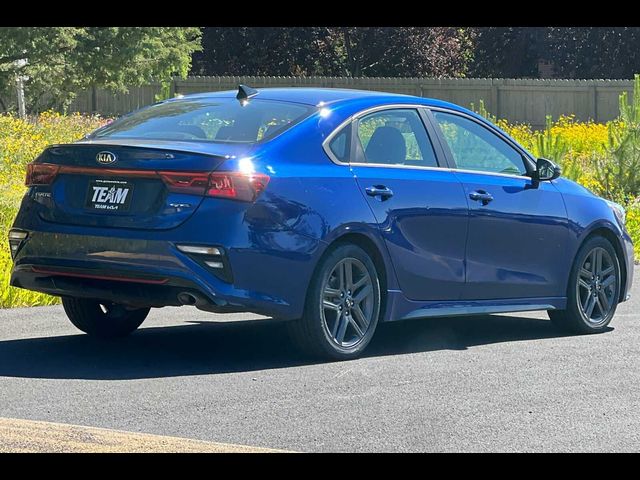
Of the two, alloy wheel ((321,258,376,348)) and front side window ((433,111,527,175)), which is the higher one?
front side window ((433,111,527,175))

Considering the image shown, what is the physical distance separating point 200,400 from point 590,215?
4069 millimetres

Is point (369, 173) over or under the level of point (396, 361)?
over

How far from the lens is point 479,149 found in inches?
391

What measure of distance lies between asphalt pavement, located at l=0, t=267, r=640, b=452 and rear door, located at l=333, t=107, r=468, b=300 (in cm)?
53

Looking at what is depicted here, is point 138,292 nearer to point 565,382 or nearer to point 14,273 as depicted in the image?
point 14,273

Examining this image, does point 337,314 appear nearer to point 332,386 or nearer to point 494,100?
point 332,386

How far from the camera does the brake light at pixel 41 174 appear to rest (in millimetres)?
8359

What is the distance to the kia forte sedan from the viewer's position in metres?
7.93

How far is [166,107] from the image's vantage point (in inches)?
362

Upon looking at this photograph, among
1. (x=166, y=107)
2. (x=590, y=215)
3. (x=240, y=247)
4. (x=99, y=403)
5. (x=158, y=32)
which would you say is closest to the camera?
(x=99, y=403)

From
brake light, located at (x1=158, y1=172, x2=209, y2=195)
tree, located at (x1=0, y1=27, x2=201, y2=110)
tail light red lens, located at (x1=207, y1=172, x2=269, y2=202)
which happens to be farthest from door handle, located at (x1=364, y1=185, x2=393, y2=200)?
tree, located at (x1=0, y1=27, x2=201, y2=110)

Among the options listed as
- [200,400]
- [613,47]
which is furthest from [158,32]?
[200,400]

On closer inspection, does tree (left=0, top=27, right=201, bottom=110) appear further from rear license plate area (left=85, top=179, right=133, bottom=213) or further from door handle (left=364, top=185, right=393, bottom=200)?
rear license plate area (left=85, top=179, right=133, bottom=213)

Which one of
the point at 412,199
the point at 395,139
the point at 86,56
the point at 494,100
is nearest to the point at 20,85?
the point at 86,56
